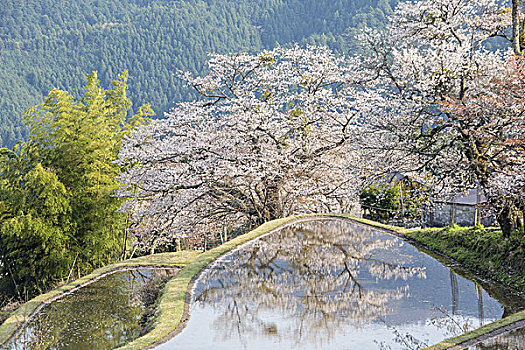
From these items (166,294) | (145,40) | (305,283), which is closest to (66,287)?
(166,294)

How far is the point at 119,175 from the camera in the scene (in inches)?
438

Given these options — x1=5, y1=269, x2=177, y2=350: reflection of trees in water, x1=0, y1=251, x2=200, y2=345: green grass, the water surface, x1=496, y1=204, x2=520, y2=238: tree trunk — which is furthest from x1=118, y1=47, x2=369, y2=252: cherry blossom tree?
x1=496, y1=204, x2=520, y2=238: tree trunk

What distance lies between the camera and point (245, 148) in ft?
39.3

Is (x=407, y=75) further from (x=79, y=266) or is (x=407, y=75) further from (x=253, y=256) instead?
(x=79, y=266)

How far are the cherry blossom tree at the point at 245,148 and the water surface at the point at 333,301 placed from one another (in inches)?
109

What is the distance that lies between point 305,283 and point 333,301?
0.83 meters

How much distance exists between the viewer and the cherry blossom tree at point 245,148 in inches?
423

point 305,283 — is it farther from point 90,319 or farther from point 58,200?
point 58,200

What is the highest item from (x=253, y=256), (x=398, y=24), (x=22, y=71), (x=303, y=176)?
(x=22, y=71)

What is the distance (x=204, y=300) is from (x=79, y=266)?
4886mm

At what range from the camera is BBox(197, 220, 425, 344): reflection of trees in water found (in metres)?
4.96

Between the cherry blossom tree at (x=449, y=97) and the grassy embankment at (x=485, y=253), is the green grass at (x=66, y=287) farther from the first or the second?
the grassy embankment at (x=485, y=253)

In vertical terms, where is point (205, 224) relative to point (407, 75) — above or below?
below

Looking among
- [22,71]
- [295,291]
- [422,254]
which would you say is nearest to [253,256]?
[295,291]
